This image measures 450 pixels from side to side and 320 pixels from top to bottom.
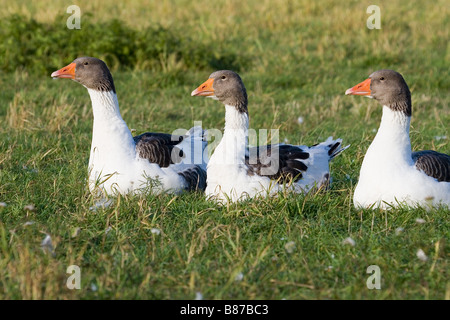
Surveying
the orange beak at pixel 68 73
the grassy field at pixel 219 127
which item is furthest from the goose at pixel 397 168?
the orange beak at pixel 68 73

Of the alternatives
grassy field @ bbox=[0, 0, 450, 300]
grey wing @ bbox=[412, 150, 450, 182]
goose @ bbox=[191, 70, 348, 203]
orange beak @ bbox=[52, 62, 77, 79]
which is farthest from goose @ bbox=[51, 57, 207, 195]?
grey wing @ bbox=[412, 150, 450, 182]

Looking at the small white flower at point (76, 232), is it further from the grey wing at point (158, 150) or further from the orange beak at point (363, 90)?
the orange beak at point (363, 90)

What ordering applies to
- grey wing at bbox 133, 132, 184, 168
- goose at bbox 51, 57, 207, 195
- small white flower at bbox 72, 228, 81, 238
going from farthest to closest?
grey wing at bbox 133, 132, 184, 168 → goose at bbox 51, 57, 207, 195 → small white flower at bbox 72, 228, 81, 238

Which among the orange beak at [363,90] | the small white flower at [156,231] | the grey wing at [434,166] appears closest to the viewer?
the small white flower at [156,231]

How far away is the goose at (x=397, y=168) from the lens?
5.59m

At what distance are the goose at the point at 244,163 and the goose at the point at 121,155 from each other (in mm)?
374

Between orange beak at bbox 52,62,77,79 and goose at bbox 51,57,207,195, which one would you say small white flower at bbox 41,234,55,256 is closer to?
goose at bbox 51,57,207,195

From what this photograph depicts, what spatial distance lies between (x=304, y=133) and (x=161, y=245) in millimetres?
4372

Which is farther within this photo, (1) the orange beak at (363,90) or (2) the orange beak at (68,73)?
(2) the orange beak at (68,73)

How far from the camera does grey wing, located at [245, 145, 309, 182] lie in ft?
20.3

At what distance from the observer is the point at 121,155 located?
6.20 m

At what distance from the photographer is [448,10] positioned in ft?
53.1

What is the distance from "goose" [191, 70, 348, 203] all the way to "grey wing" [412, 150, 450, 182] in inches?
36.2
